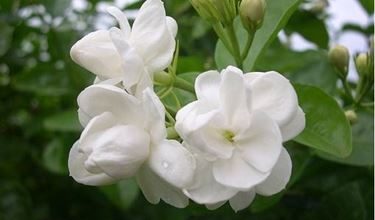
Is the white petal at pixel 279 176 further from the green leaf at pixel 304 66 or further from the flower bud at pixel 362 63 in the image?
the green leaf at pixel 304 66

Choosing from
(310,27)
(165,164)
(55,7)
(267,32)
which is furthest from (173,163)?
(55,7)

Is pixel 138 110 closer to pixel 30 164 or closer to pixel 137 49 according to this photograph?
pixel 137 49

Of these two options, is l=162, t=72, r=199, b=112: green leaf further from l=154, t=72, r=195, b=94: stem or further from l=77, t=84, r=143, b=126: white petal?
l=77, t=84, r=143, b=126: white petal

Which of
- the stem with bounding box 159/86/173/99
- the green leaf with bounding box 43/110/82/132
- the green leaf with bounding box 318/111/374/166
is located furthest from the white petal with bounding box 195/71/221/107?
the green leaf with bounding box 43/110/82/132

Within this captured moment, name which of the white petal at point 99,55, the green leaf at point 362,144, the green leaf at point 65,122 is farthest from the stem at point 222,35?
the green leaf at point 65,122

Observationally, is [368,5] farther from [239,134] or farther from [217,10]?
[239,134]

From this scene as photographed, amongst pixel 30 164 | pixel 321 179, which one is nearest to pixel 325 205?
pixel 321 179

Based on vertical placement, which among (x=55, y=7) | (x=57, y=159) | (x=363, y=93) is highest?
(x=363, y=93)

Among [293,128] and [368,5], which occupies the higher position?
[293,128]
